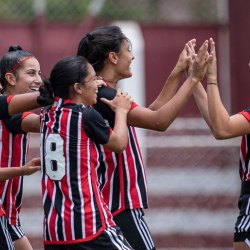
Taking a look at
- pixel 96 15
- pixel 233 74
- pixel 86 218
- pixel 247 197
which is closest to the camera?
pixel 86 218

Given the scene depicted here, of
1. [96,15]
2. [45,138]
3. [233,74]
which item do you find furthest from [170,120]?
[96,15]

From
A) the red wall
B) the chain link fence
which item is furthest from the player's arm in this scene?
the chain link fence

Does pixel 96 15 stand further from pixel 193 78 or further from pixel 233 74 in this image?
pixel 193 78

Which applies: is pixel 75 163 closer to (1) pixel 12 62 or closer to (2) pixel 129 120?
(2) pixel 129 120

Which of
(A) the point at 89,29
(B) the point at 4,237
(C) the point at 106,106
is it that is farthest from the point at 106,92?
(A) the point at 89,29

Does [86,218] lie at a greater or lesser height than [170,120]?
lesser

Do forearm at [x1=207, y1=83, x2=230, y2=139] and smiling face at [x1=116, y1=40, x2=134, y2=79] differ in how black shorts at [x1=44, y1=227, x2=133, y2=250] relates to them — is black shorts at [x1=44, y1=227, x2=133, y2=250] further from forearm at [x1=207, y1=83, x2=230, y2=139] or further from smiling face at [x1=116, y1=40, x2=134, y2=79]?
smiling face at [x1=116, y1=40, x2=134, y2=79]

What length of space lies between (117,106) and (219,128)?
0.51 m

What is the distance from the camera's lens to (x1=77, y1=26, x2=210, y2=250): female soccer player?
19.5 feet

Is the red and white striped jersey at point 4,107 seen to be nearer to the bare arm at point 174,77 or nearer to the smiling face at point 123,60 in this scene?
the smiling face at point 123,60

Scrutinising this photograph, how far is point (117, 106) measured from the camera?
5914 mm

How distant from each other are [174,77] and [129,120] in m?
0.40

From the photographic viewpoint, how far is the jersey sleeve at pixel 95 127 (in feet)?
18.7

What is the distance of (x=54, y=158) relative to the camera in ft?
18.7
